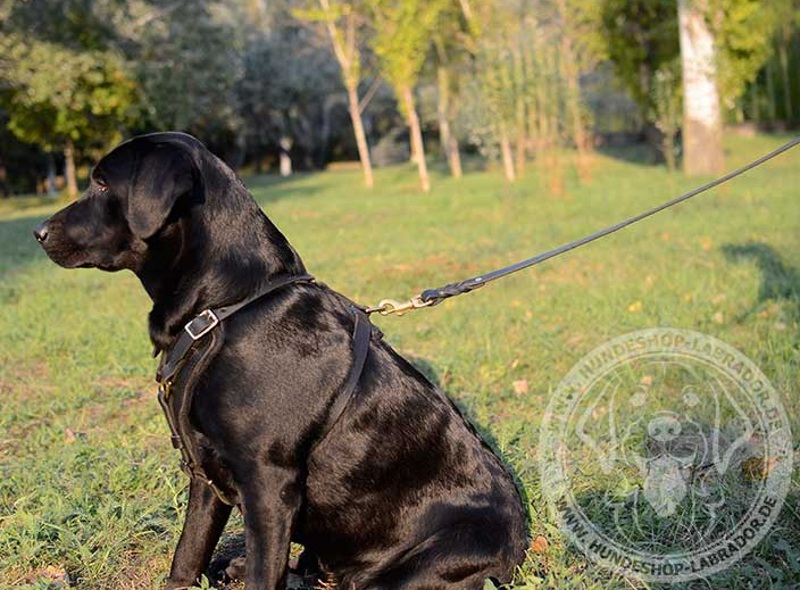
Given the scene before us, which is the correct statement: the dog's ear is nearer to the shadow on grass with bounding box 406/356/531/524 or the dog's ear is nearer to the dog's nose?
the dog's nose

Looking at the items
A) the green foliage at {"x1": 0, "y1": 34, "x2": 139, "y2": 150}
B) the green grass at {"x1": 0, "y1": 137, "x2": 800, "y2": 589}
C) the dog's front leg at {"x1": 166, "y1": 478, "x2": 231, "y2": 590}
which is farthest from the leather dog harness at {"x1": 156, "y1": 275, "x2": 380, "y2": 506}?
the green foliage at {"x1": 0, "y1": 34, "x2": 139, "y2": 150}

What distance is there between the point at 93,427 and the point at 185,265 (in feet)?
8.17

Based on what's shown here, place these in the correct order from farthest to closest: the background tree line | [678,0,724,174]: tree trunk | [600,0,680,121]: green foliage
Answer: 1. [600,0,680,121]: green foliage
2. the background tree line
3. [678,0,724,174]: tree trunk

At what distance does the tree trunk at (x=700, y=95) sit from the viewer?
66.9 feet

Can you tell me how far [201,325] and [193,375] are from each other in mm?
150

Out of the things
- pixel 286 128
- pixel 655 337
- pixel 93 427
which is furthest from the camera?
pixel 286 128

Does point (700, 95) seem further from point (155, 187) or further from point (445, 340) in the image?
point (155, 187)

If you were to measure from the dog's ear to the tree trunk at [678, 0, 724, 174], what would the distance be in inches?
777

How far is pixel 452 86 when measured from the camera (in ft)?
100

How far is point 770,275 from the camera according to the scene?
782cm

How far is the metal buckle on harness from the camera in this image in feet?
8.71

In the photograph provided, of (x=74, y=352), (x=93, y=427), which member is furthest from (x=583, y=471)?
(x=74, y=352)

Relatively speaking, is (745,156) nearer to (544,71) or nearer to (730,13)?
(730,13)

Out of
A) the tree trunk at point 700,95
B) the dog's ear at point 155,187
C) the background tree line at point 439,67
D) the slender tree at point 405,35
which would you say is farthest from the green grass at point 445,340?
the slender tree at point 405,35
